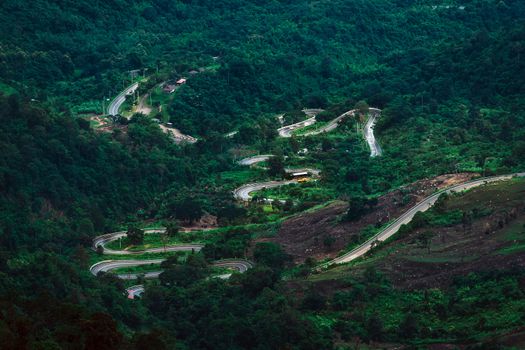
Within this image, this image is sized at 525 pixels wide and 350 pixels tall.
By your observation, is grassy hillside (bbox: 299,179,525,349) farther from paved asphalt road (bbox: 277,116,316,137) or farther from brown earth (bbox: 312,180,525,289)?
paved asphalt road (bbox: 277,116,316,137)

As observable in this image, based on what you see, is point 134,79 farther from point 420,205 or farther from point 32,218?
point 420,205

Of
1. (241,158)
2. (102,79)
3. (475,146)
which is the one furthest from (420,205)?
(102,79)

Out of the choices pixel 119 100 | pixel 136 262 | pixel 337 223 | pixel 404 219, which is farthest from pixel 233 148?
pixel 404 219

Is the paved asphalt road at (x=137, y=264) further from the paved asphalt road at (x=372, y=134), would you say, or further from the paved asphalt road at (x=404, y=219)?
the paved asphalt road at (x=372, y=134)

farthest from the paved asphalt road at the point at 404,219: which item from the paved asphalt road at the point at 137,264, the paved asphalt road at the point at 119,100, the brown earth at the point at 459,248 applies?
the paved asphalt road at the point at 119,100

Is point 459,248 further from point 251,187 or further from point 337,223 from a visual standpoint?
point 251,187

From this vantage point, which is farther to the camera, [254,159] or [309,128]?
[309,128]
